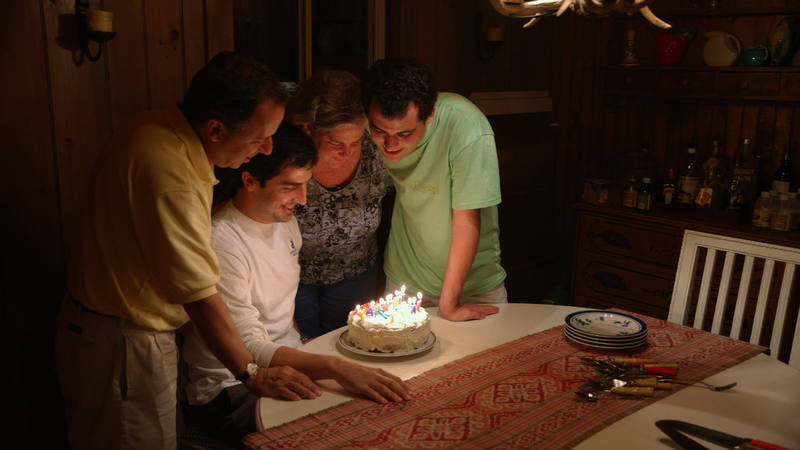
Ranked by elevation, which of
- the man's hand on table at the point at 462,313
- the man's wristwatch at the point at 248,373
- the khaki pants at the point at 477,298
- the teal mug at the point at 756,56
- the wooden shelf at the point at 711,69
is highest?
the teal mug at the point at 756,56

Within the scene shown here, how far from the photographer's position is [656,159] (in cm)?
439

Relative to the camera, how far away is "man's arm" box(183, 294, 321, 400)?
1.64 metres

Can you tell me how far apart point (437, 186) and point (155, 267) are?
40.2 inches

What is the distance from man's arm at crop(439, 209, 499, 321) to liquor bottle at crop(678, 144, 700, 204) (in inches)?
87.4

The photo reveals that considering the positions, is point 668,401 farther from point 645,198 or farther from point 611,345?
point 645,198

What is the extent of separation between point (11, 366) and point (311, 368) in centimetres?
124

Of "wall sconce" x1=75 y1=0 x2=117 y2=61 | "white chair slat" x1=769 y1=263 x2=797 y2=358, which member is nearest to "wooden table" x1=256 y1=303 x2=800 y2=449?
"white chair slat" x1=769 y1=263 x2=797 y2=358

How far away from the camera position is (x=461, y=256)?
2.25 meters

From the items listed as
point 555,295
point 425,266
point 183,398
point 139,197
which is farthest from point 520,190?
point 139,197

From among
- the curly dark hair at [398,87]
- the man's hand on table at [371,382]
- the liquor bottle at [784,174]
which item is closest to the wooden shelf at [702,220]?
the liquor bottle at [784,174]

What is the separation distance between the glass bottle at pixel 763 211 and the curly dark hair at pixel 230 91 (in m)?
2.86

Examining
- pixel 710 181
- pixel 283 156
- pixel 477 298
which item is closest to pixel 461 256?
pixel 477 298

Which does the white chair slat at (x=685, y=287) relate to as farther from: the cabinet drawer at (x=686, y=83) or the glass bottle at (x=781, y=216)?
the cabinet drawer at (x=686, y=83)

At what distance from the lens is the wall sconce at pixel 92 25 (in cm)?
222
